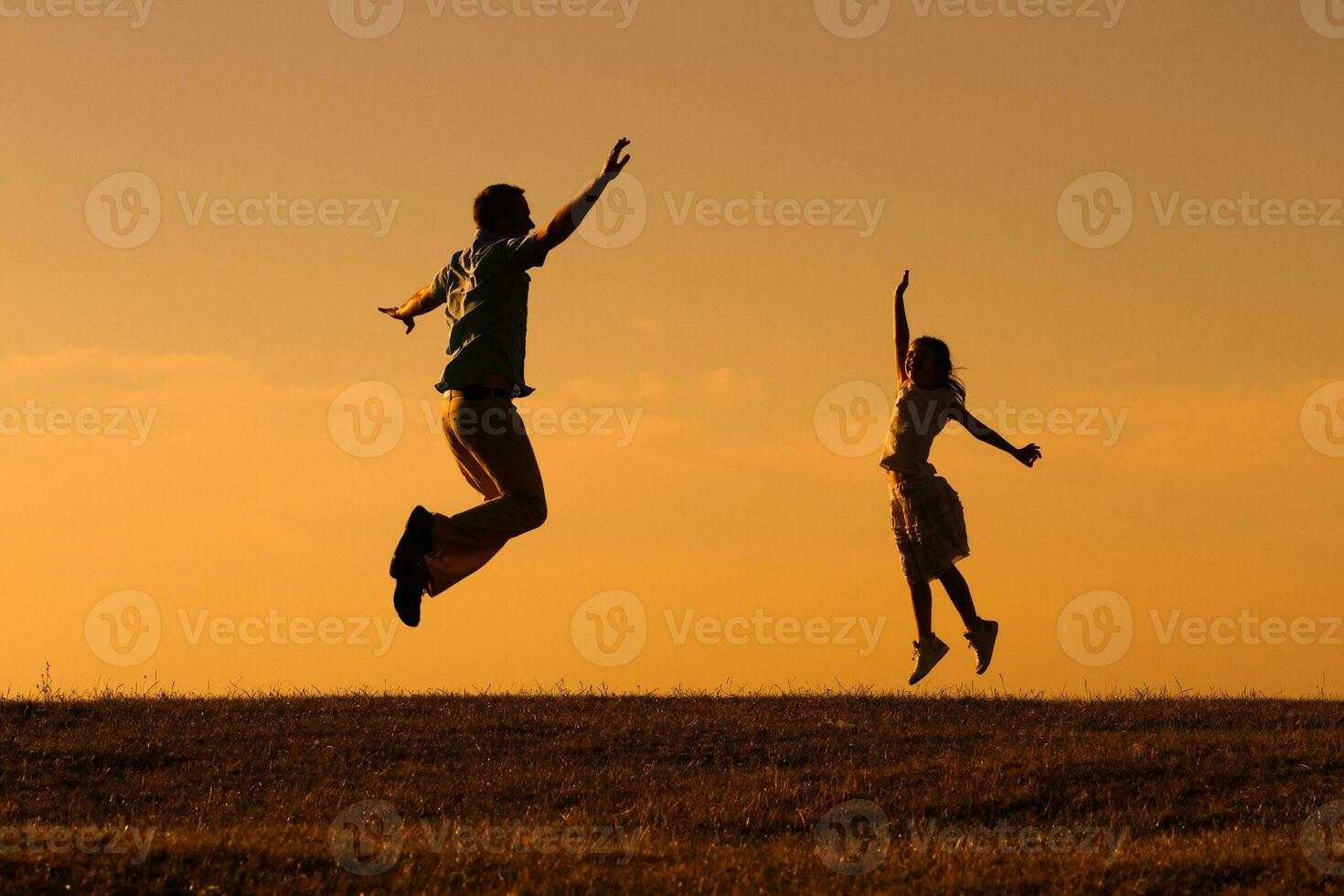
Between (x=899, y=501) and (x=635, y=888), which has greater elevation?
(x=899, y=501)

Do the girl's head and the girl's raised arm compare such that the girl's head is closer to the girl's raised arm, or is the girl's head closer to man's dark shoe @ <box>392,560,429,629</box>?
the girl's raised arm

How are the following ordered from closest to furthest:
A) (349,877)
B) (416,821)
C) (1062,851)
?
(349,877), (1062,851), (416,821)

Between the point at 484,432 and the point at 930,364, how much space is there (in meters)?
4.34

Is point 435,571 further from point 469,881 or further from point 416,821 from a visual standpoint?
point 416,821

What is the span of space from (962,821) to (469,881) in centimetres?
658

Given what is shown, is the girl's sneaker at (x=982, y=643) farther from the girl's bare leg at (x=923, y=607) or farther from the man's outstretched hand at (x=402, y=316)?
the man's outstretched hand at (x=402, y=316)

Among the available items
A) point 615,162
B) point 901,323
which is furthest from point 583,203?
point 901,323

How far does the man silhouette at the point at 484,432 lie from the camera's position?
12.3m

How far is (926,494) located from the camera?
1464 cm

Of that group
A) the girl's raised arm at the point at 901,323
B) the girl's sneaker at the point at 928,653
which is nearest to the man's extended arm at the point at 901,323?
the girl's raised arm at the point at 901,323

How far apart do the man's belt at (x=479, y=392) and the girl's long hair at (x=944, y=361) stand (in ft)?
13.4

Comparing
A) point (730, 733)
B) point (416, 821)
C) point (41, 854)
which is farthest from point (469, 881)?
point (730, 733)

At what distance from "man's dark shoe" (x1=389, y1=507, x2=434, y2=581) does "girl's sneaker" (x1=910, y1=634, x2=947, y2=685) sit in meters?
4.82

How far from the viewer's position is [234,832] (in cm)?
1311
